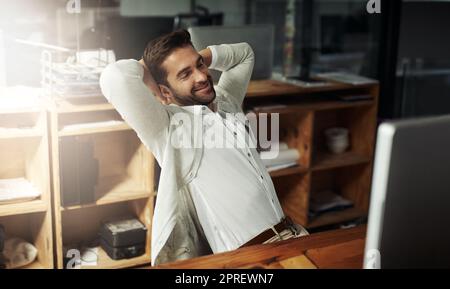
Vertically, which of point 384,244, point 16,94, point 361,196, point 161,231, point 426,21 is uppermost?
point 426,21

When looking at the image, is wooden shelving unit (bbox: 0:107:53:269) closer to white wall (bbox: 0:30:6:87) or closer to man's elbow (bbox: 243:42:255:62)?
white wall (bbox: 0:30:6:87)

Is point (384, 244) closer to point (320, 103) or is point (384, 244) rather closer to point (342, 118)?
point (320, 103)

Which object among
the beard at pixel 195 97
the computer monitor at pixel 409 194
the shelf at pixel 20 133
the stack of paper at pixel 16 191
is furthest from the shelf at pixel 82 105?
the computer monitor at pixel 409 194

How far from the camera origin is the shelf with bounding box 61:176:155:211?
2.43m

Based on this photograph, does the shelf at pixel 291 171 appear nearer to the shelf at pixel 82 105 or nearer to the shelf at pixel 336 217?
the shelf at pixel 336 217

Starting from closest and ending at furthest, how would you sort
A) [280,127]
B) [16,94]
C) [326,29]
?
[16,94], [280,127], [326,29]

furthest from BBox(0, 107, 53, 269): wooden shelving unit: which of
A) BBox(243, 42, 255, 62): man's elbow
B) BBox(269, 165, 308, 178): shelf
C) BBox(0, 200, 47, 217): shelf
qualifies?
BBox(269, 165, 308, 178): shelf

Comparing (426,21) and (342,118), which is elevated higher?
(426,21)

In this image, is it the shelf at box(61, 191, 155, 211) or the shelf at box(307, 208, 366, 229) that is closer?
the shelf at box(61, 191, 155, 211)

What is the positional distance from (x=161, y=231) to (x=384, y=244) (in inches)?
36.9

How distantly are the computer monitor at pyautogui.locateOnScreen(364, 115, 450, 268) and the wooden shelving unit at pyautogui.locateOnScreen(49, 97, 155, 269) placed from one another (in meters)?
1.16
